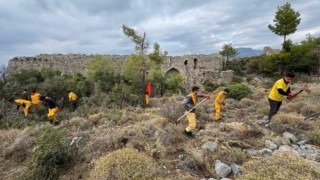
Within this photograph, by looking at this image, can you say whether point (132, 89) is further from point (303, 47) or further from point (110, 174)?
point (303, 47)

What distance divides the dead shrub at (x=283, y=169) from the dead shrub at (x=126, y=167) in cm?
166

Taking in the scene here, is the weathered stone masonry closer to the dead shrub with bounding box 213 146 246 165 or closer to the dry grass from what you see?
the dry grass

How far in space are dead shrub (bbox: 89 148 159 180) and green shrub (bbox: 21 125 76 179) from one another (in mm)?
→ 1266

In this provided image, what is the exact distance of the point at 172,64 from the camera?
34.8 m

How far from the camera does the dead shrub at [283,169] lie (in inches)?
155

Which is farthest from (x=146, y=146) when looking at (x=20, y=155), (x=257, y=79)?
(x=257, y=79)

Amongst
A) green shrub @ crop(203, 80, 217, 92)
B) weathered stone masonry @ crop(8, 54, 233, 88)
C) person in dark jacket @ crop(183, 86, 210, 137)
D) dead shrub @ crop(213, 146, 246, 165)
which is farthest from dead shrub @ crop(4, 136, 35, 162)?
weathered stone masonry @ crop(8, 54, 233, 88)

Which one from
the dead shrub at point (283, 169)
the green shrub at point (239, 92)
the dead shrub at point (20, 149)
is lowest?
the dead shrub at point (20, 149)

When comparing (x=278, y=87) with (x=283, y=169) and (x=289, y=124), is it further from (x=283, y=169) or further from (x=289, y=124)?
(x=283, y=169)

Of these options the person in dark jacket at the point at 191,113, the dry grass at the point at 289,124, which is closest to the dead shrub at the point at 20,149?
the person in dark jacket at the point at 191,113

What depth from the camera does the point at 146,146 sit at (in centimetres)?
653

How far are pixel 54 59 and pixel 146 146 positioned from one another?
27689mm

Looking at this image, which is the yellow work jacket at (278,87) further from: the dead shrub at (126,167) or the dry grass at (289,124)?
the dead shrub at (126,167)

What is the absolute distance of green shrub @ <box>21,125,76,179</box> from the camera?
5.76m
